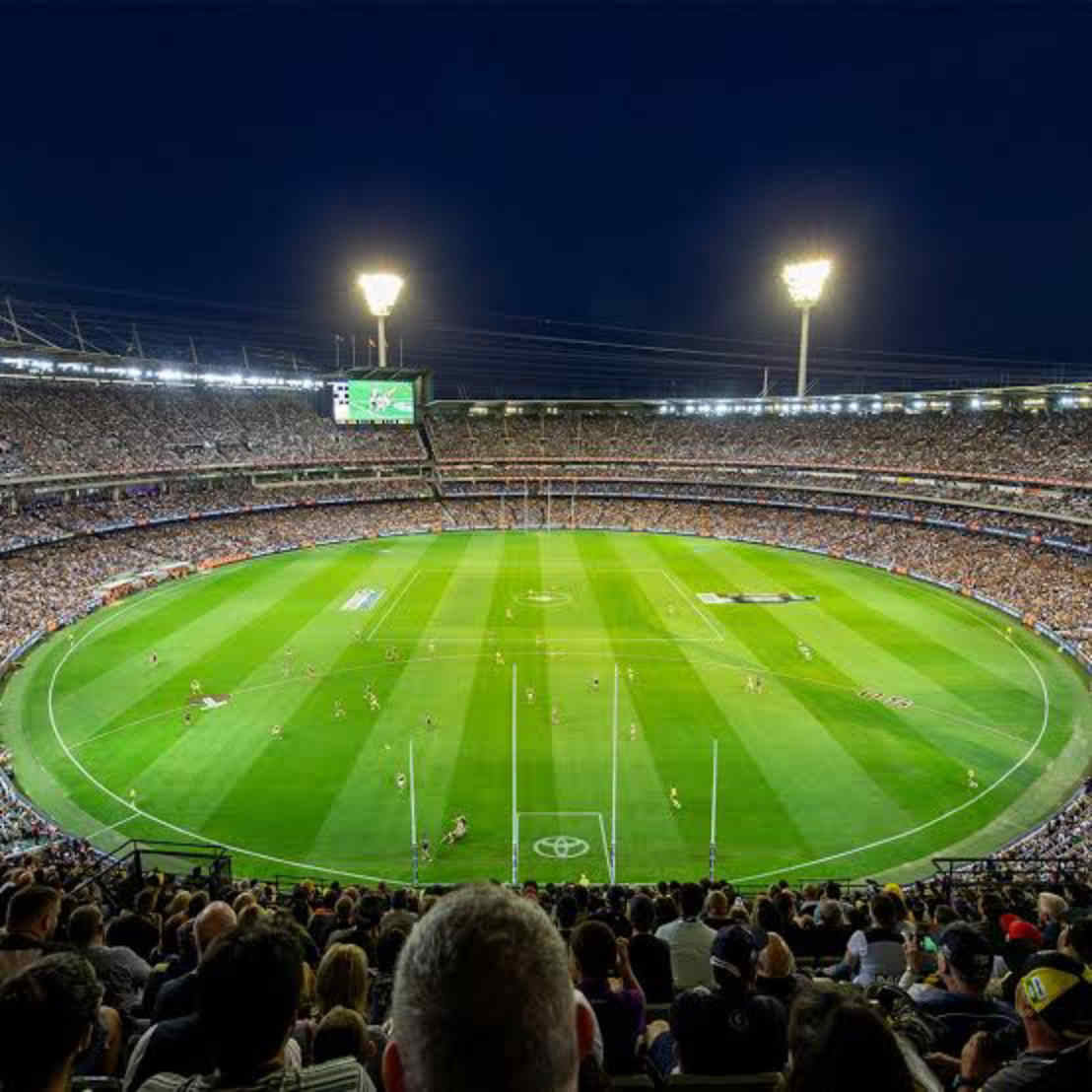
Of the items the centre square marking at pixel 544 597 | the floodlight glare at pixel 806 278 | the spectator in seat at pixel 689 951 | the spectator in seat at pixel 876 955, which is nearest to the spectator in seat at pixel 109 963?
the spectator in seat at pixel 689 951

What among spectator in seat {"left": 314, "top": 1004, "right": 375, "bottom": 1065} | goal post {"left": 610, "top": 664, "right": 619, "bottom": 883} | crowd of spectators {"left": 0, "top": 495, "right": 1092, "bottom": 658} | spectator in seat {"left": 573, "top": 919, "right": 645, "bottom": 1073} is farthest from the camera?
crowd of spectators {"left": 0, "top": 495, "right": 1092, "bottom": 658}

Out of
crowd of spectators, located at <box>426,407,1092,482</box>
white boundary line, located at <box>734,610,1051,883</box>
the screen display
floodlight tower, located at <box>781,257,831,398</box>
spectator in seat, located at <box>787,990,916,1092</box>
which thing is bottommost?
white boundary line, located at <box>734,610,1051,883</box>

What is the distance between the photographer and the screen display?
92750 mm

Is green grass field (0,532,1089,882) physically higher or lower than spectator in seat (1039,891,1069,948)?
lower

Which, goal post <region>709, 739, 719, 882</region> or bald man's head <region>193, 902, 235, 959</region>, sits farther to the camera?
goal post <region>709, 739, 719, 882</region>

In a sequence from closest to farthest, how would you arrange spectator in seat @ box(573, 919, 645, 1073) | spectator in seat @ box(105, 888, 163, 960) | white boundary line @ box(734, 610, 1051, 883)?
spectator in seat @ box(573, 919, 645, 1073), spectator in seat @ box(105, 888, 163, 960), white boundary line @ box(734, 610, 1051, 883)

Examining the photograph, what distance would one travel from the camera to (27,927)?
656cm

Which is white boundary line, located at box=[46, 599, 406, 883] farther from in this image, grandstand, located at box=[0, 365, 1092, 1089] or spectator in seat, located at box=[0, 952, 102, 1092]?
spectator in seat, located at box=[0, 952, 102, 1092]

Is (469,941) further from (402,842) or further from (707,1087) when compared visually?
(402,842)

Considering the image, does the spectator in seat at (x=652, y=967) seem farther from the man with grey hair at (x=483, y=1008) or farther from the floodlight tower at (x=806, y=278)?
the floodlight tower at (x=806, y=278)

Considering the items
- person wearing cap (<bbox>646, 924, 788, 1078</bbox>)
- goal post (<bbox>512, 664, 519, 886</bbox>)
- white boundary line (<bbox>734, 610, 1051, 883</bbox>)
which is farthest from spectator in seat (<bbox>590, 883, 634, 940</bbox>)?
white boundary line (<bbox>734, 610, 1051, 883</bbox>)

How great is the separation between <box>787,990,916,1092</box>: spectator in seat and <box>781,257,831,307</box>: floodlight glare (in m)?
94.4

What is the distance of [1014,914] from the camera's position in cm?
1234

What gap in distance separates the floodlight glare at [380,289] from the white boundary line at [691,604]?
172 feet
